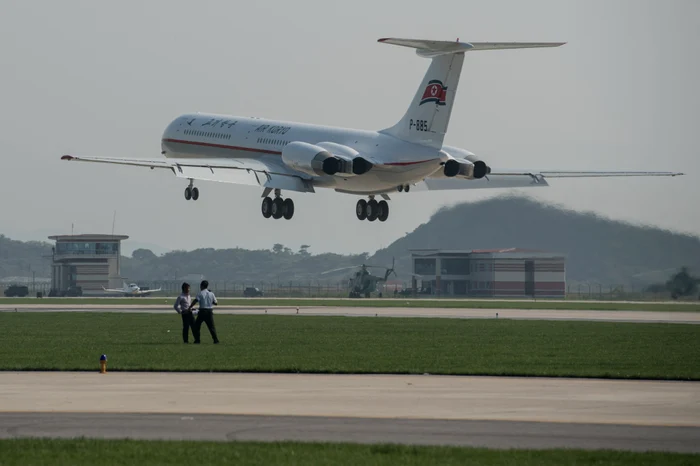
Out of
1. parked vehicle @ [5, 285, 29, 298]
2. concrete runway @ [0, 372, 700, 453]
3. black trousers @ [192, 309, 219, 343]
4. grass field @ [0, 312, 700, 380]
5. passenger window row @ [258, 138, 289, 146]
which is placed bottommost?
concrete runway @ [0, 372, 700, 453]

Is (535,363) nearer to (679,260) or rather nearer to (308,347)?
(308,347)

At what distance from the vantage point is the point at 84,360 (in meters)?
29.0

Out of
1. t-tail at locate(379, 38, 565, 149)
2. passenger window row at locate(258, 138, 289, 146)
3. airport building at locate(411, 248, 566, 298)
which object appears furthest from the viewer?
airport building at locate(411, 248, 566, 298)

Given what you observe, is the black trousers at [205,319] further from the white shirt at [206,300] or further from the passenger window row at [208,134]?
the passenger window row at [208,134]

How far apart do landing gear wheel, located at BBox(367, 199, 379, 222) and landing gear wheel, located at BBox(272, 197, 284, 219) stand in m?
4.53

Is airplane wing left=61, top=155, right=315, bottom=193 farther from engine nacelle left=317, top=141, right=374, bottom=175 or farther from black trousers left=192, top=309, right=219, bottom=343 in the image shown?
black trousers left=192, top=309, right=219, bottom=343

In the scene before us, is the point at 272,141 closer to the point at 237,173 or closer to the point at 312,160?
the point at 237,173

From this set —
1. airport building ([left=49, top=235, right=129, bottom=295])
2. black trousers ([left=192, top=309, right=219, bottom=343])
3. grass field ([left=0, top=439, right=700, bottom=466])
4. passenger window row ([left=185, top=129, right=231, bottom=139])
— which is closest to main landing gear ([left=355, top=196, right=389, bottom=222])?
passenger window row ([left=185, top=129, right=231, bottom=139])

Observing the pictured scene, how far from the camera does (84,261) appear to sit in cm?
13712

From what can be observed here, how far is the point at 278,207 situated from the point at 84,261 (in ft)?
254

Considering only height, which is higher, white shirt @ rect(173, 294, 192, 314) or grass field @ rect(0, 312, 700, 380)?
white shirt @ rect(173, 294, 192, 314)

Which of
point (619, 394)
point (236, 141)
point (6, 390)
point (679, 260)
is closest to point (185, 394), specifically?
point (6, 390)

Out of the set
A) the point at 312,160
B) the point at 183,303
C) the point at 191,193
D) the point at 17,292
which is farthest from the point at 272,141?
the point at 17,292

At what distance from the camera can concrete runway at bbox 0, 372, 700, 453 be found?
17.2 metres
